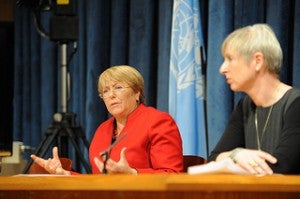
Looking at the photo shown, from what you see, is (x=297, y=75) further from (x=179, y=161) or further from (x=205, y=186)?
(x=205, y=186)

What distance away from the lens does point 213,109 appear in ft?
11.7

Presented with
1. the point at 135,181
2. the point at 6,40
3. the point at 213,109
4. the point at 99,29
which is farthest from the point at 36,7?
the point at 135,181

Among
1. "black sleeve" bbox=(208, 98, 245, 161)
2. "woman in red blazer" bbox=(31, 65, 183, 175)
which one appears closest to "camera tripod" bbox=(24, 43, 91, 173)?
"woman in red blazer" bbox=(31, 65, 183, 175)

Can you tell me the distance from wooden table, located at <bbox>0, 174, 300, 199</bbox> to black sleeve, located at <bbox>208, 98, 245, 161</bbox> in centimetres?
100

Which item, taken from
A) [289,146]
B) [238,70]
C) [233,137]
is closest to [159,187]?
[289,146]

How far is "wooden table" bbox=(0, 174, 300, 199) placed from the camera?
4.28 feet

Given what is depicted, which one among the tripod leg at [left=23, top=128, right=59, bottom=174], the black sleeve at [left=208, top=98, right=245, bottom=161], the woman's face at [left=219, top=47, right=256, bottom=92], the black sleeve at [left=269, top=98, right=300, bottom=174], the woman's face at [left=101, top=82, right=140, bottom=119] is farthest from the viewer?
the tripod leg at [left=23, top=128, right=59, bottom=174]

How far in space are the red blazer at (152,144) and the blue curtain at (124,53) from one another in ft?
3.34

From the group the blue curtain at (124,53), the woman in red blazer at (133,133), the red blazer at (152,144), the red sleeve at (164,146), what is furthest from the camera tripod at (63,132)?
the red sleeve at (164,146)

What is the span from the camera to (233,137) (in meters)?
2.43

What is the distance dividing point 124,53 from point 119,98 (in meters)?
1.75

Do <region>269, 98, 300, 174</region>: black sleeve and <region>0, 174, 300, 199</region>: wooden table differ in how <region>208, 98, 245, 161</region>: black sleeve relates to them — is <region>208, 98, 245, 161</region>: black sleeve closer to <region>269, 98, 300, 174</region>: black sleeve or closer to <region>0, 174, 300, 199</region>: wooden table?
<region>269, 98, 300, 174</region>: black sleeve

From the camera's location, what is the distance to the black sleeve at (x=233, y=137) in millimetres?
2402

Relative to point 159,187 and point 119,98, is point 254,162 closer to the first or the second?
point 159,187
